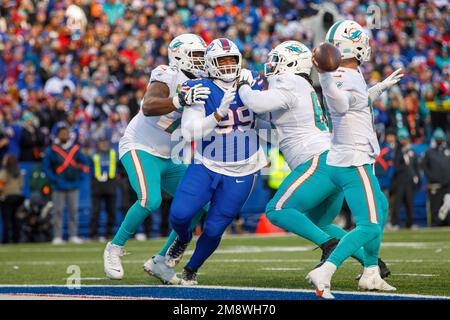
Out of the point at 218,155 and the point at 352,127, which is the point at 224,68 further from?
the point at 352,127

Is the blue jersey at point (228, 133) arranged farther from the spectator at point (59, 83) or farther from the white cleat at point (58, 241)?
the spectator at point (59, 83)

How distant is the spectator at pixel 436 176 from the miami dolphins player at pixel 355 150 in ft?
31.8

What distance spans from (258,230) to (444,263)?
7317 millimetres

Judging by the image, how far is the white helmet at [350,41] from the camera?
680 centimetres

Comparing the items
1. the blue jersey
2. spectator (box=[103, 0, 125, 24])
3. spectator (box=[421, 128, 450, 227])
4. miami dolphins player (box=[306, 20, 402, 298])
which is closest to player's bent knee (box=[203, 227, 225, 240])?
the blue jersey

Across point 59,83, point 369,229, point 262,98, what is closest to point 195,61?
point 262,98

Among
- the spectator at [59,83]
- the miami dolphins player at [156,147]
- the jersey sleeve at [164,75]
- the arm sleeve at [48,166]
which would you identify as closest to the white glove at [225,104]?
the miami dolphins player at [156,147]

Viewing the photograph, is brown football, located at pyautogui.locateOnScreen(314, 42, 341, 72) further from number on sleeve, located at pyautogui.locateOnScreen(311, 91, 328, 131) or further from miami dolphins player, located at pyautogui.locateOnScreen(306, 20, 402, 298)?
number on sleeve, located at pyautogui.locateOnScreen(311, 91, 328, 131)

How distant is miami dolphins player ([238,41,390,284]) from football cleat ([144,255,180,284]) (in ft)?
3.07

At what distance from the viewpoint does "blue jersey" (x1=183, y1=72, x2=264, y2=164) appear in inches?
279

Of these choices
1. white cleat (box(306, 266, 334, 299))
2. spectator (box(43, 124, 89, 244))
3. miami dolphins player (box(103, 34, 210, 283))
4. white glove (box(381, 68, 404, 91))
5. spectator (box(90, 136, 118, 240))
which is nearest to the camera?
white cleat (box(306, 266, 334, 299))

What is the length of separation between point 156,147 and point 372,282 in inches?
84.5

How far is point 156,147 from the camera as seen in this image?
7941 millimetres

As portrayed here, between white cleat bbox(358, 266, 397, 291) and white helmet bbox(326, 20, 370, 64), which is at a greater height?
white helmet bbox(326, 20, 370, 64)
